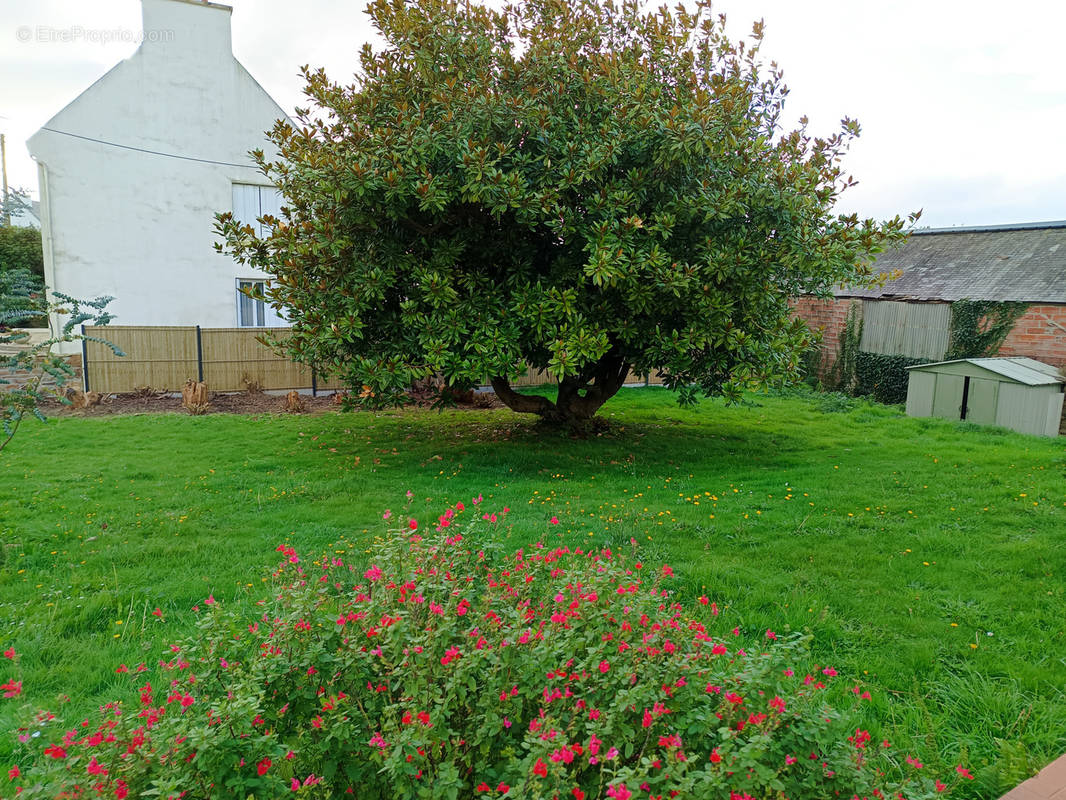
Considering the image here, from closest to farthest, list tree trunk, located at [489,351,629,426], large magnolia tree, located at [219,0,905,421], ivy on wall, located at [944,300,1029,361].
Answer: large magnolia tree, located at [219,0,905,421], tree trunk, located at [489,351,629,426], ivy on wall, located at [944,300,1029,361]

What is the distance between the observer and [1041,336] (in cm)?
1338

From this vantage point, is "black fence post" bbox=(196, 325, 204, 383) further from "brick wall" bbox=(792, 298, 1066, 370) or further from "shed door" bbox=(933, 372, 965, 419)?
"shed door" bbox=(933, 372, 965, 419)

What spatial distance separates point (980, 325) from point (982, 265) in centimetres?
224

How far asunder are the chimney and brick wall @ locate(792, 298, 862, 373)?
52.7 ft

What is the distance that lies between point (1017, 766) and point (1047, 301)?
14.2 meters

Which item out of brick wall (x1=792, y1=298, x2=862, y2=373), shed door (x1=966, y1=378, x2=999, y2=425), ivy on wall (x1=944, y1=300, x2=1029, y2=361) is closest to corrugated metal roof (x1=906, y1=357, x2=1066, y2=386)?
shed door (x1=966, y1=378, x2=999, y2=425)

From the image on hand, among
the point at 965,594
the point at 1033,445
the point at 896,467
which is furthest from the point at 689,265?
the point at 1033,445

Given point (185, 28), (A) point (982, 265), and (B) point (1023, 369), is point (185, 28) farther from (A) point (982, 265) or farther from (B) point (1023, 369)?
(A) point (982, 265)

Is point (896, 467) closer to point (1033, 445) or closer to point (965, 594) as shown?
point (1033, 445)

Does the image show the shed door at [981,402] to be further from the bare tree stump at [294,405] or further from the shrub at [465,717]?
the bare tree stump at [294,405]

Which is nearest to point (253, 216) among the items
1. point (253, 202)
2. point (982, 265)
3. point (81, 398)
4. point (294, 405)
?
point (253, 202)

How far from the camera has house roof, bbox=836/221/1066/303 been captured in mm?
14023

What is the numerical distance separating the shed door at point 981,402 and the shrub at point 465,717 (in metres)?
11.6

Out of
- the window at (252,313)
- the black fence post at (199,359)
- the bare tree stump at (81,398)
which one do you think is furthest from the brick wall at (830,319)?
the bare tree stump at (81,398)
